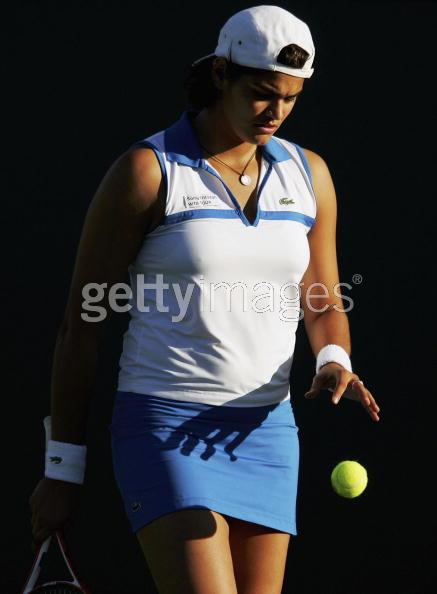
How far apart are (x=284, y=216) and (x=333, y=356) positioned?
1.25ft

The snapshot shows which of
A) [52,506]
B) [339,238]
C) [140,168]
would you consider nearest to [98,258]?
[140,168]

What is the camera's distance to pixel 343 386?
116 inches

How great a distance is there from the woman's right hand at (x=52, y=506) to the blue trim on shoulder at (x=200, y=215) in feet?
2.27

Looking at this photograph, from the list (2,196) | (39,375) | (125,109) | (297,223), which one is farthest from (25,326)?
(297,223)

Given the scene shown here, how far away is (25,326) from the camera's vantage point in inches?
172

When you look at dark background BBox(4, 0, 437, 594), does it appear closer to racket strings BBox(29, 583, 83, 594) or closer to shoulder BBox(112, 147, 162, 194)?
racket strings BBox(29, 583, 83, 594)

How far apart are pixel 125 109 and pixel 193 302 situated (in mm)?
1551

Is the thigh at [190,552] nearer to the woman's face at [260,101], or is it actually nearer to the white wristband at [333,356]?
the white wristband at [333,356]

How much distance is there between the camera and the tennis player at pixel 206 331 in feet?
9.56

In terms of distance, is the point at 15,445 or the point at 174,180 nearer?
the point at 174,180

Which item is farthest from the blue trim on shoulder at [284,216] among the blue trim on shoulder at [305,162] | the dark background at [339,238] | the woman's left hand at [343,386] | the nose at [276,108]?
the dark background at [339,238]

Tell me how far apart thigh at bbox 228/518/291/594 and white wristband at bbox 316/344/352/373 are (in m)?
0.43

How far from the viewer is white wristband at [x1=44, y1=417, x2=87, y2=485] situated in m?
3.02

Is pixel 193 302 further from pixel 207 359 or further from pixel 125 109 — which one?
pixel 125 109
